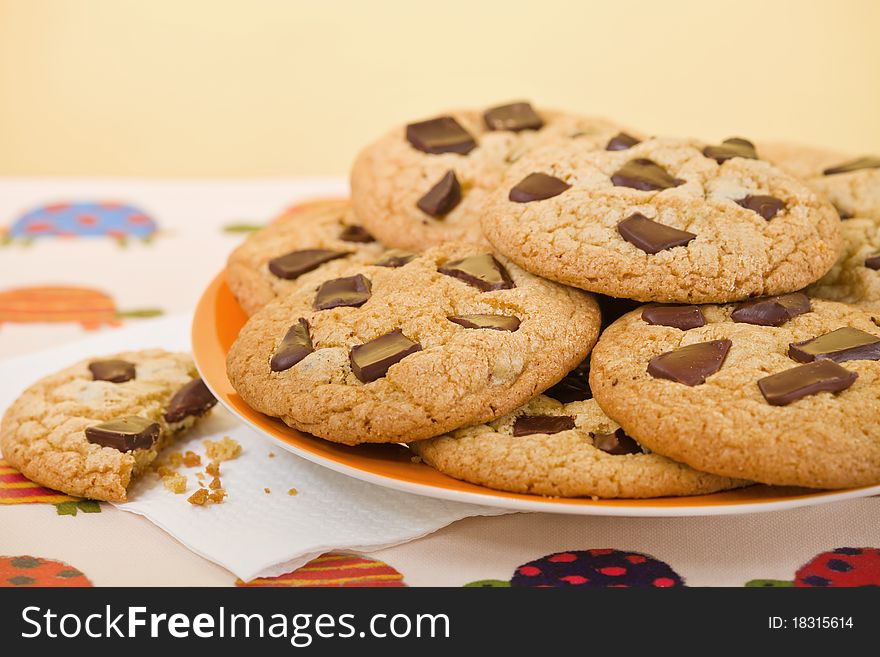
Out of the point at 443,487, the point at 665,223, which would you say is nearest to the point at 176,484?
the point at 443,487

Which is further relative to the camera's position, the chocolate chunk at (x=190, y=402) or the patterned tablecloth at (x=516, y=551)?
the chocolate chunk at (x=190, y=402)

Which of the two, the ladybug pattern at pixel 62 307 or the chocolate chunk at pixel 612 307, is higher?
the chocolate chunk at pixel 612 307

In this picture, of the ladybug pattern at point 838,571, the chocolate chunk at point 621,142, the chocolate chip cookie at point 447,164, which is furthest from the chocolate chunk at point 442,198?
the ladybug pattern at point 838,571

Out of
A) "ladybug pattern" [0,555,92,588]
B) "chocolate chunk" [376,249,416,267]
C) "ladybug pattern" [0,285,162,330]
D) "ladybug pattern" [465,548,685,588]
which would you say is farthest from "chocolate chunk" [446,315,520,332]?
"ladybug pattern" [0,285,162,330]

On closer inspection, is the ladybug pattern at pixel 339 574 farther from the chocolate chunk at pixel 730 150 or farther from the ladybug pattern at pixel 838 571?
the chocolate chunk at pixel 730 150

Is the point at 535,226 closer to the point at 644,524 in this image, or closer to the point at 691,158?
the point at 691,158
